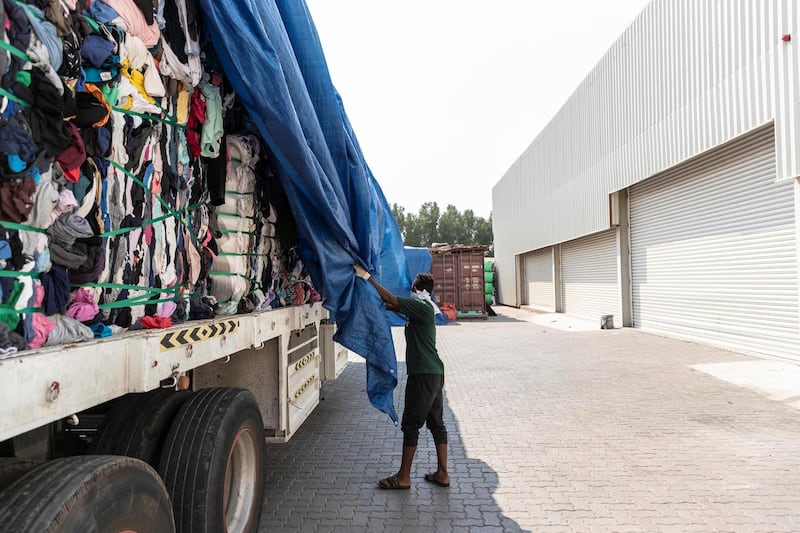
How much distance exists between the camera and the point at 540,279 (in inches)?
1123

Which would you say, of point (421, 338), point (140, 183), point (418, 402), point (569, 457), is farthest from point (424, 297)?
point (140, 183)

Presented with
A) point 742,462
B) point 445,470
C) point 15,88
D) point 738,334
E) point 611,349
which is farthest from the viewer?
point 611,349

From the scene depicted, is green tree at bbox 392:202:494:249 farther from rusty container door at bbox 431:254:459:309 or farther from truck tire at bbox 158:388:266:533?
truck tire at bbox 158:388:266:533

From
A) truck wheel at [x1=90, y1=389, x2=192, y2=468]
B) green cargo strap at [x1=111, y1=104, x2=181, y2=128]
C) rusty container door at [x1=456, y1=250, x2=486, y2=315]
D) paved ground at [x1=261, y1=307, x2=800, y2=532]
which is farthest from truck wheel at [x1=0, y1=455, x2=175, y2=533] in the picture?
rusty container door at [x1=456, y1=250, x2=486, y2=315]

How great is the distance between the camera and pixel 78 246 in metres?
1.86

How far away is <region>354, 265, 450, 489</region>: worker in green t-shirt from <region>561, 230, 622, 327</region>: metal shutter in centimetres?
1375

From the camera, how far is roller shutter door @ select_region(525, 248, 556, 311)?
86.3ft

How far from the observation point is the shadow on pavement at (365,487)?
3.96 m

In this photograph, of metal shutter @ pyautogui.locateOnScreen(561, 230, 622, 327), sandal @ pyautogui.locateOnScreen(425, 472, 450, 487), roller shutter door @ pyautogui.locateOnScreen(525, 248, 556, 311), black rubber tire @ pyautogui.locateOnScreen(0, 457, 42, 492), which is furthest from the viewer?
roller shutter door @ pyautogui.locateOnScreen(525, 248, 556, 311)

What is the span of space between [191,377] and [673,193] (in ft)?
44.1

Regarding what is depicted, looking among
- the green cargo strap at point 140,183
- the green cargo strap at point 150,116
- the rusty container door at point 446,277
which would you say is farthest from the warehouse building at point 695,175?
the green cargo strap at point 140,183

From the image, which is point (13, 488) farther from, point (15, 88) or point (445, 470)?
point (445, 470)

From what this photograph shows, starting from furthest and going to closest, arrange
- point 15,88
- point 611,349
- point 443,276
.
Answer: point 443,276, point 611,349, point 15,88

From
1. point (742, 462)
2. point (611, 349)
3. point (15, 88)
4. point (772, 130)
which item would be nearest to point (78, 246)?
point (15, 88)
